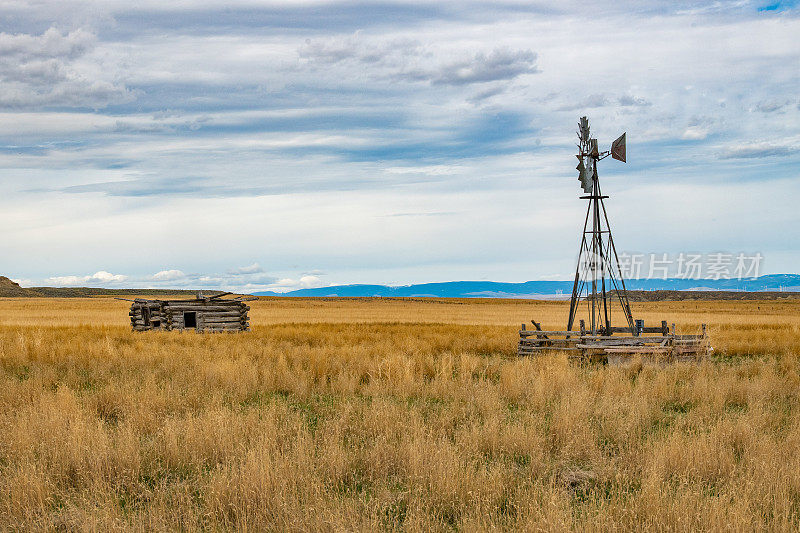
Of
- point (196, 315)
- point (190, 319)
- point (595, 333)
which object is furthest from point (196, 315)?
point (595, 333)

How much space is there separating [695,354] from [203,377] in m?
13.4

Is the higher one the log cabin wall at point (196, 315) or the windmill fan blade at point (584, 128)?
the windmill fan blade at point (584, 128)

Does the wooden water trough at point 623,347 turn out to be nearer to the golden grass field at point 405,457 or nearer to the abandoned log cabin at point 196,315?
the golden grass field at point 405,457

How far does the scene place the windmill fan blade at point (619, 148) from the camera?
19281mm

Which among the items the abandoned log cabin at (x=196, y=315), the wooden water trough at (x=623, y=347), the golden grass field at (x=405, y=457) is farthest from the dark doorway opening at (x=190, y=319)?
the golden grass field at (x=405, y=457)

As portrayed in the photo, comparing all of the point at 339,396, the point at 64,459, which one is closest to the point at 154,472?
the point at 64,459

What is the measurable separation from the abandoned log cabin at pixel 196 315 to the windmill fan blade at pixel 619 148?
62.7 ft

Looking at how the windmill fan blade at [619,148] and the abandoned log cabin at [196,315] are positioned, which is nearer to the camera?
the windmill fan blade at [619,148]

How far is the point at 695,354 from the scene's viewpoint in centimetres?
1839

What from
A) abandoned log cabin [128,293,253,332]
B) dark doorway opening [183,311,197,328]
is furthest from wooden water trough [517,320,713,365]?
dark doorway opening [183,311,197,328]

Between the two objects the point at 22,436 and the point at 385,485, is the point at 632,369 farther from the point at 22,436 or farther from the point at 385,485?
the point at 22,436

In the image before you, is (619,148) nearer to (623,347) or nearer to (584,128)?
(584,128)

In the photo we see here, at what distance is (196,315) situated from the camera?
31219 millimetres

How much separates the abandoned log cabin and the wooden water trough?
55.0 feet
